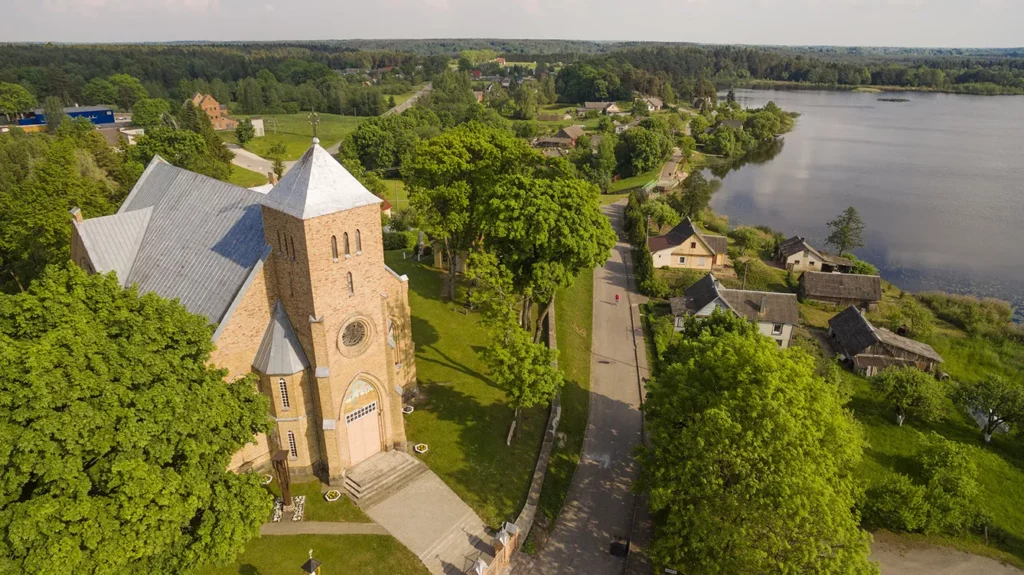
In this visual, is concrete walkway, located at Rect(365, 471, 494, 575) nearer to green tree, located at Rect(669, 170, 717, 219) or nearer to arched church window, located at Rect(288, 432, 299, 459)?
arched church window, located at Rect(288, 432, 299, 459)

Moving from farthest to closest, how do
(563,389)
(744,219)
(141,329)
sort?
(744,219)
(563,389)
(141,329)

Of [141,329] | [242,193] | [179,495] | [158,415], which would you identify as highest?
[242,193]

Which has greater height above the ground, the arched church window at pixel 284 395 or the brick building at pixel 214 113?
the brick building at pixel 214 113

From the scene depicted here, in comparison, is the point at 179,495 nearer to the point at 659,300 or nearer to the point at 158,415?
the point at 158,415

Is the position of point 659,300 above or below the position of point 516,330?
below

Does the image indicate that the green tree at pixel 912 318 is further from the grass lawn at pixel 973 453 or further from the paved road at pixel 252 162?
the paved road at pixel 252 162

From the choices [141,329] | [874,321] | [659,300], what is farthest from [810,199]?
[141,329]

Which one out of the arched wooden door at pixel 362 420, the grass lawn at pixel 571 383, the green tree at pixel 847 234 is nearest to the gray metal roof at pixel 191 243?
the arched wooden door at pixel 362 420
